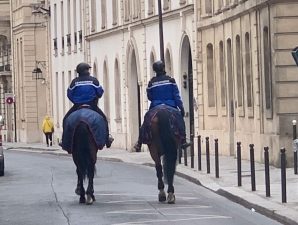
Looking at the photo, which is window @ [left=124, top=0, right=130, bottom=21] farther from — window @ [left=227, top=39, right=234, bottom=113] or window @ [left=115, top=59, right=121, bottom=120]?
window @ [left=227, top=39, right=234, bottom=113]

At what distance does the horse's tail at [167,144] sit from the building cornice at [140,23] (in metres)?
22.8

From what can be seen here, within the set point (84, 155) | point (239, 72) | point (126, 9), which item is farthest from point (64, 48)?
point (84, 155)

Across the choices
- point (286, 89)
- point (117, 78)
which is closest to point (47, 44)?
point (117, 78)

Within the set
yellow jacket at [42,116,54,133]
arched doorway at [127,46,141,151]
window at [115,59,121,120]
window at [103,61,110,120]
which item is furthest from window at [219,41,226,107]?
yellow jacket at [42,116,54,133]

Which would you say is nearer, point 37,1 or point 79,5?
point 79,5

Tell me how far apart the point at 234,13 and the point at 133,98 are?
15982mm

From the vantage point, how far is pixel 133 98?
173 feet

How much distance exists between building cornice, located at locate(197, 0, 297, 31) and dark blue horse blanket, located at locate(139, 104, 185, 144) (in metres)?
11.4

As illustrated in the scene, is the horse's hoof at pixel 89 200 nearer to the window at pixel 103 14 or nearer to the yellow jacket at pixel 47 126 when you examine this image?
the window at pixel 103 14

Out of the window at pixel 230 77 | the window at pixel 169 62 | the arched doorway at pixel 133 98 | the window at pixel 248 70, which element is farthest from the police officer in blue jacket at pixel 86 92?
the arched doorway at pixel 133 98

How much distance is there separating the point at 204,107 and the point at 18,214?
2319cm

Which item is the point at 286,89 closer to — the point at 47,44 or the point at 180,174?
the point at 180,174

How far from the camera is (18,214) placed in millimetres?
19547

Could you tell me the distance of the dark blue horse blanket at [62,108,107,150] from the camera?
67.1 feet
